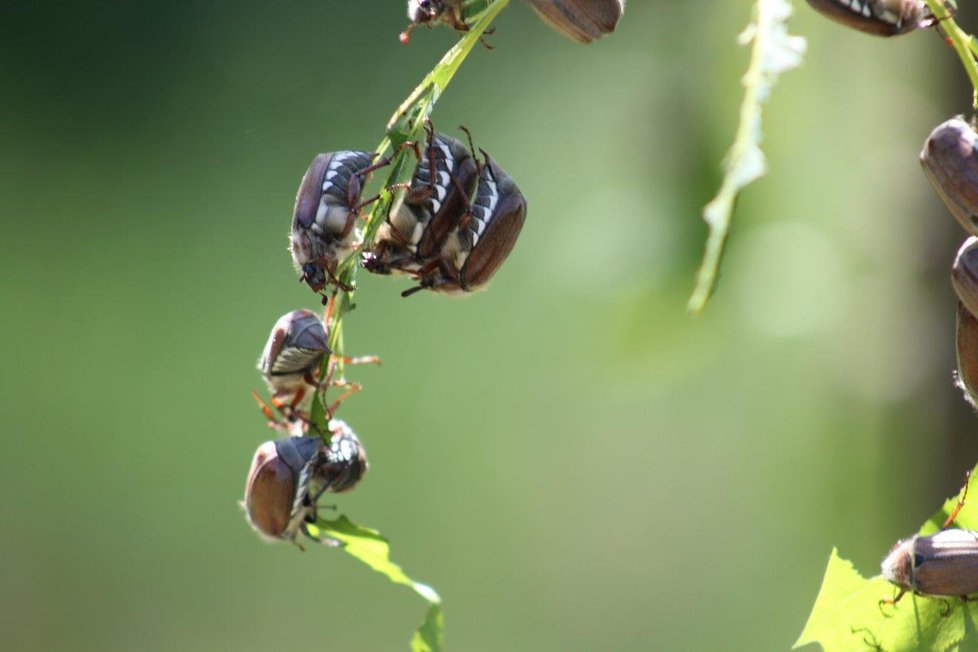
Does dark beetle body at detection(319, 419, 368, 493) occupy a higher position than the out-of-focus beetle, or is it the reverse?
the out-of-focus beetle

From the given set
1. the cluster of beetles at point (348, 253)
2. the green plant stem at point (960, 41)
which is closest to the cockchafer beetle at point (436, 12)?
the cluster of beetles at point (348, 253)

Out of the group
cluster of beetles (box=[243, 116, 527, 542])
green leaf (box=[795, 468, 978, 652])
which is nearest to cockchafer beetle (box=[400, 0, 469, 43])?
cluster of beetles (box=[243, 116, 527, 542])

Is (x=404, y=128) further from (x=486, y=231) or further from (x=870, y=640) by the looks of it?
(x=870, y=640)

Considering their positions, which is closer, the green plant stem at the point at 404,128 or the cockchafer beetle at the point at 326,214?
the green plant stem at the point at 404,128

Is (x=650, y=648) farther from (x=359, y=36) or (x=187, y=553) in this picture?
(x=359, y=36)

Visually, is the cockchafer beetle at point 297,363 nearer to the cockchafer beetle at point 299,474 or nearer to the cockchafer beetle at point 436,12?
the cockchafer beetle at point 299,474

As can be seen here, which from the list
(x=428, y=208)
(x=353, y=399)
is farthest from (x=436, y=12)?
(x=353, y=399)

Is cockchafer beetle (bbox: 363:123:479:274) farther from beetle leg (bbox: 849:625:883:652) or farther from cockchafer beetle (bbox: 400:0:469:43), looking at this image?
beetle leg (bbox: 849:625:883:652)
